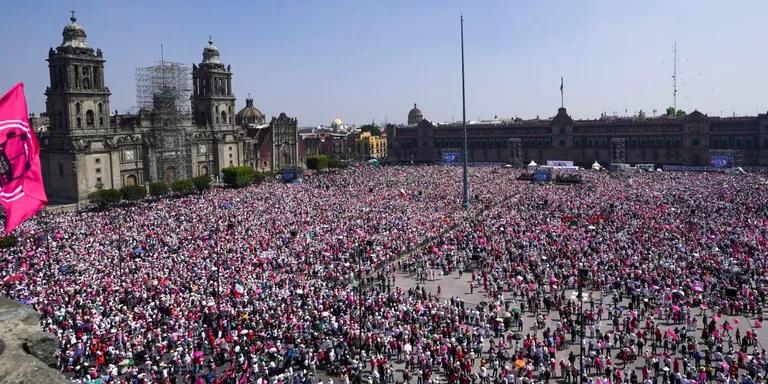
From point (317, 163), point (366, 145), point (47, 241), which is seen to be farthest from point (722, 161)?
point (366, 145)

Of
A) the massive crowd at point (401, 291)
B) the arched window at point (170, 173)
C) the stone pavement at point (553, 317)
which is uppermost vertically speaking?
the arched window at point (170, 173)

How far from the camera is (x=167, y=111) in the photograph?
3127 inches

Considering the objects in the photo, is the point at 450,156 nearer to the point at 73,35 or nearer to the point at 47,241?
the point at 73,35

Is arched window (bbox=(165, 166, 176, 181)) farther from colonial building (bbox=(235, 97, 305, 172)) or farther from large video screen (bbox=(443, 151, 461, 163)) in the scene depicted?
large video screen (bbox=(443, 151, 461, 163))

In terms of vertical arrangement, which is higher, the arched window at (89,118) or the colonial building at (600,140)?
the arched window at (89,118)

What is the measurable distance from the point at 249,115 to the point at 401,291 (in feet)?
345

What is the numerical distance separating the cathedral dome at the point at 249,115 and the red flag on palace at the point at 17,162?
4452 inches

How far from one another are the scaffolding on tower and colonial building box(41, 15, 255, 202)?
0.12 metres

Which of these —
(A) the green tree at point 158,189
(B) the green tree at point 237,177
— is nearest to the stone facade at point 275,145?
(B) the green tree at point 237,177

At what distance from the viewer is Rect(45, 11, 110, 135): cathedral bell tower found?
69875mm

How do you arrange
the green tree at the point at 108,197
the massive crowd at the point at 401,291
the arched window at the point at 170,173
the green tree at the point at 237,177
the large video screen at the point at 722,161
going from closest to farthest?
the massive crowd at the point at 401,291
the green tree at the point at 108,197
the green tree at the point at 237,177
the arched window at the point at 170,173
the large video screen at the point at 722,161

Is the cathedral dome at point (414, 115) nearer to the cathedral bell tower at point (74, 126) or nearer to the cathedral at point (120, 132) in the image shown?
the cathedral at point (120, 132)

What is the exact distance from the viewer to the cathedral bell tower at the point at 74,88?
69875mm

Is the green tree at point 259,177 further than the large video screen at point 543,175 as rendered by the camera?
Yes
